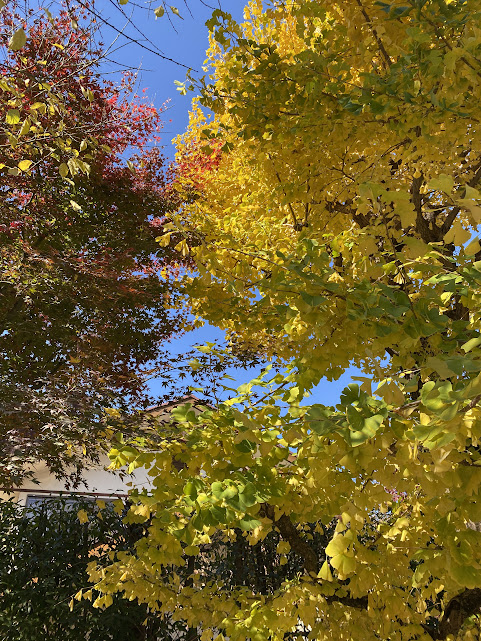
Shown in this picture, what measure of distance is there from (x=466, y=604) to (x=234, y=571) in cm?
267

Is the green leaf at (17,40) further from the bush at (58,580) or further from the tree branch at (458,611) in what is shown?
the bush at (58,580)

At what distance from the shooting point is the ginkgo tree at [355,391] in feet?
4.85

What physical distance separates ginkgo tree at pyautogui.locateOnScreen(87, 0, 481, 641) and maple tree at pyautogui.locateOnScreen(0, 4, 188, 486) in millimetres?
2045

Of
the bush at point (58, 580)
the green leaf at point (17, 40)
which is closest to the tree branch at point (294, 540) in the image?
the bush at point (58, 580)

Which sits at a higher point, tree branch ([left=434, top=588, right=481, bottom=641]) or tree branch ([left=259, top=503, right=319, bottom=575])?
tree branch ([left=259, top=503, right=319, bottom=575])

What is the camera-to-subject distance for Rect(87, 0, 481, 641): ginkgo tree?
58.2 inches

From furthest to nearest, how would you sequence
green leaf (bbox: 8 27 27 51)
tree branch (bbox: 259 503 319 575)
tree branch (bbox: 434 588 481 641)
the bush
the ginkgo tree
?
the bush
tree branch (bbox: 259 503 319 575)
tree branch (bbox: 434 588 481 641)
green leaf (bbox: 8 27 27 51)
the ginkgo tree

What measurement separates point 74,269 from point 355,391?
17.1ft

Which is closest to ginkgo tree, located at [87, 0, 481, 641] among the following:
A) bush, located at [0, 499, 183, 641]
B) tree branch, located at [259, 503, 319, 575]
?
tree branch, located at [259, 503, 319, 575]

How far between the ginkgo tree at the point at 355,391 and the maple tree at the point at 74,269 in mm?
2045

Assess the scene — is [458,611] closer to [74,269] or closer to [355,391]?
[355,391]

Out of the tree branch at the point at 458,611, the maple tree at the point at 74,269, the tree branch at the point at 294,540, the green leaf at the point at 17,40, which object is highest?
the maple tree at the point at 74,269

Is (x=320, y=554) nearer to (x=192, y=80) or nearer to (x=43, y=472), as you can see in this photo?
(x=192, y=80)

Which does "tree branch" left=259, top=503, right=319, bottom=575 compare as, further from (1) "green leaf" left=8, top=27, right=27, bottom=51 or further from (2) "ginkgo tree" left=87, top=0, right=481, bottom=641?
→ (1) "green leaf" left=8, top=27, right=27, bottom=51
